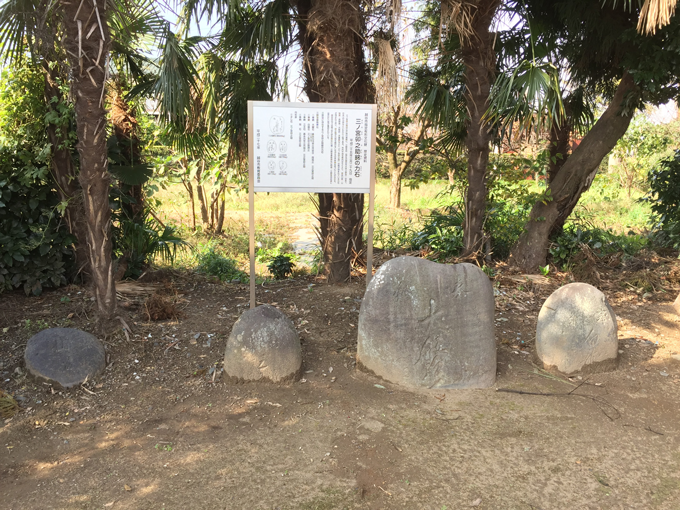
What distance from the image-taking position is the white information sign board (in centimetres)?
454

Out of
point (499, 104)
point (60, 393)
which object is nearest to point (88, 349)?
point (60, 393)

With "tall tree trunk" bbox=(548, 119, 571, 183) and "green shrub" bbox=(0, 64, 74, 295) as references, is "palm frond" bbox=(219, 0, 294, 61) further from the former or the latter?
"tall tree trunk" bbox=(548, 119, 571, 183)

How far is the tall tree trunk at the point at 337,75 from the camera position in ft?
17.1

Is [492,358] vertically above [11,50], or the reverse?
[11,50]

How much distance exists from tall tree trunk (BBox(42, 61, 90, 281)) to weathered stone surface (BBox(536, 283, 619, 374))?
4425mm

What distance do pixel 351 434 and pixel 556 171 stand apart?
5757mm

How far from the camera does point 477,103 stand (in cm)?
611

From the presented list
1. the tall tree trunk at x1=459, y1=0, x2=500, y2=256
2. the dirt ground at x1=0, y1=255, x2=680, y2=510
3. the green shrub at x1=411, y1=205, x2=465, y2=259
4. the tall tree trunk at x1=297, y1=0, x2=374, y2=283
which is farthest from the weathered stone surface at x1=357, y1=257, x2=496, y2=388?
the green shrub at x1=411, y1=205, x2=465, y2=259

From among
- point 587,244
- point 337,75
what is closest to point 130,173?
point 337,75

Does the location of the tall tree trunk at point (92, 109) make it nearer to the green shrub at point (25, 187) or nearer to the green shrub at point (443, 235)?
the green shrub at point (25, 187)

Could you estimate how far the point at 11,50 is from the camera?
15.8 ft

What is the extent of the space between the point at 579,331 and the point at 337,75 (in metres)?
3.35

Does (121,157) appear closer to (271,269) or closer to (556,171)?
(271,269)

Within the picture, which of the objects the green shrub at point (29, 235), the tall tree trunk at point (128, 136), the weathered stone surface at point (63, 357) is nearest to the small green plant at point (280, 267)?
the tall tree trunk at point (128, 136)
